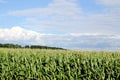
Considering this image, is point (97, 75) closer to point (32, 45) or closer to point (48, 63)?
point (48, 63)

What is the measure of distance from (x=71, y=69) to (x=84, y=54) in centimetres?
95

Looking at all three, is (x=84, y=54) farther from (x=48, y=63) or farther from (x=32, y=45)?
(x=32, y=45)

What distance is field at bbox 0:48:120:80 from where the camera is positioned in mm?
11148

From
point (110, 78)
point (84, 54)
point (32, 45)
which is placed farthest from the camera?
point (32, 45)

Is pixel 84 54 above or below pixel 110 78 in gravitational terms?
above

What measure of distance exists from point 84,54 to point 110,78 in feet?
4.58

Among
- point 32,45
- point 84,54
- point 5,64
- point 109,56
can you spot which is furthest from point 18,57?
point 32,45

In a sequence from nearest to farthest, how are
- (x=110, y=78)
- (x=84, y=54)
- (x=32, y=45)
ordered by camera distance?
(x=110, y=78)
(x=84, y=54)
(x=32, y=45)

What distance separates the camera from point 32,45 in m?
20.1

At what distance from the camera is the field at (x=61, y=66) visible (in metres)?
11.1

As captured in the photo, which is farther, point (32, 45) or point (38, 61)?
point (32, 45)

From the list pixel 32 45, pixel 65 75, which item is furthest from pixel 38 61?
pixel 32 45

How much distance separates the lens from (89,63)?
11359 mm

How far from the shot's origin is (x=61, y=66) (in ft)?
37.3
